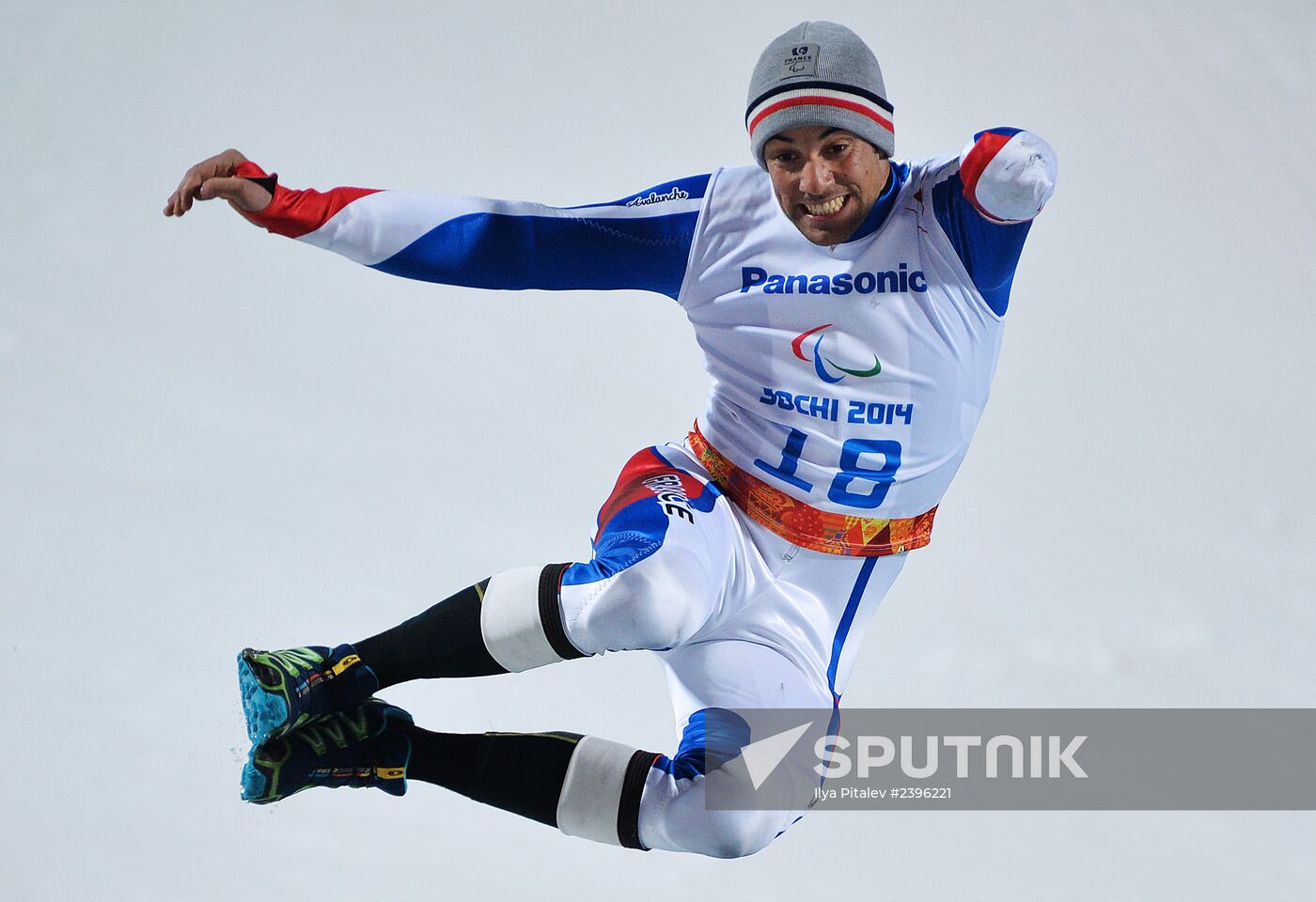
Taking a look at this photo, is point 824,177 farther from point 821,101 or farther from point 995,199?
A: point 995,199

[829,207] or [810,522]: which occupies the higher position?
[829,207]

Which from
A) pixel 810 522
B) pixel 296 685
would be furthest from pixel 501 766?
pixel 810 522

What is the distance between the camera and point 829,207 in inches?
103

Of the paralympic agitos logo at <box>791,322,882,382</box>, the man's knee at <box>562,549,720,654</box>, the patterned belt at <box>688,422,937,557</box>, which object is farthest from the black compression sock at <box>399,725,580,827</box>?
the paralympic agitos logo at <box>791,322,882,382</box>

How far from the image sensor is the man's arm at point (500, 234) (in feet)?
8.93

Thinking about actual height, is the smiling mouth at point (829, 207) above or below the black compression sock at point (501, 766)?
above

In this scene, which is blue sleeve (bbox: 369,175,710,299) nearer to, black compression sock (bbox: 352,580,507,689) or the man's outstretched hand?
the man's outstretched hand

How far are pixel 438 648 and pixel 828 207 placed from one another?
995 millimetres

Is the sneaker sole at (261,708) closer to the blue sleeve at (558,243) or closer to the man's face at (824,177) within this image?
the blue sleeve at (558,243)

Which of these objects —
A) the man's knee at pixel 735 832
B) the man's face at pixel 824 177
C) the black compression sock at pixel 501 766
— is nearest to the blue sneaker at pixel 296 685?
the black compression sock at pixel 501 766

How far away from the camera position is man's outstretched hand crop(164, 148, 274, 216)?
8.45 feet

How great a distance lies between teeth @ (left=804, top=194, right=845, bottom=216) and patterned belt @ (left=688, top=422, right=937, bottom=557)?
52 cm

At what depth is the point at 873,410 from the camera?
2723 millimetres

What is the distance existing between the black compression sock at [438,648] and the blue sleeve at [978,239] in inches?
39.0
